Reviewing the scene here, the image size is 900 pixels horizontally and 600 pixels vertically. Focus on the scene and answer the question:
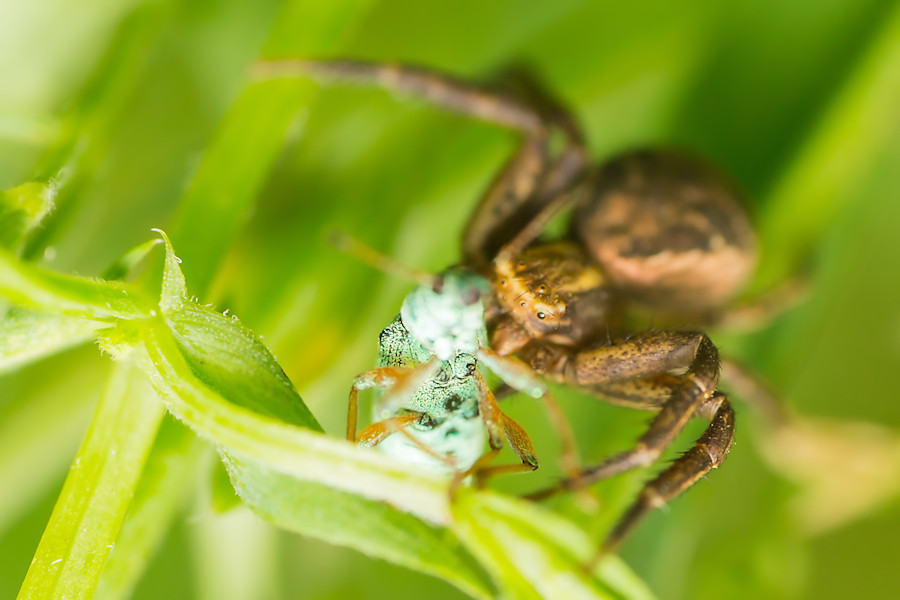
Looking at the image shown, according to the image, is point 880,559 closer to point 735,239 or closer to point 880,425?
point 880,425

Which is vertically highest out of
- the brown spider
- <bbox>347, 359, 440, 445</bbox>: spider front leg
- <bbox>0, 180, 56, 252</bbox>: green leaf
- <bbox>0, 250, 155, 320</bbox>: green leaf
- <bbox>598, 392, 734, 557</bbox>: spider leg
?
<bbox>0, 180, 56, 252</bbox>: green leaf

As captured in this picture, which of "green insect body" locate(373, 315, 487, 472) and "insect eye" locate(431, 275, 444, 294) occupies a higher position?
"insect eye" locate(431, 275, 444, 294)

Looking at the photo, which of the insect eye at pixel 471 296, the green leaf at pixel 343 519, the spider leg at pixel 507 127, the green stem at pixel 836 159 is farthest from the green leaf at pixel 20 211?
the green stem at pixel 836 159

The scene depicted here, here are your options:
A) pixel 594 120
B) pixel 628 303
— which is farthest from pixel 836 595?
pixel 594 120

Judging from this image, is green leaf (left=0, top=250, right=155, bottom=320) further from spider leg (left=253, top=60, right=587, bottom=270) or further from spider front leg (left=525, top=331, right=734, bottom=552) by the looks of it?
spider leg (left=253, top=60, right=587, bottom=270)

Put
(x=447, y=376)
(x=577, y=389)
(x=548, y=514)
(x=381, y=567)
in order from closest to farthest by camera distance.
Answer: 1. (x=548, y=514)
2. (x=447, y=376)
3. (x=577, y=389)
4. (x=381, y=567)

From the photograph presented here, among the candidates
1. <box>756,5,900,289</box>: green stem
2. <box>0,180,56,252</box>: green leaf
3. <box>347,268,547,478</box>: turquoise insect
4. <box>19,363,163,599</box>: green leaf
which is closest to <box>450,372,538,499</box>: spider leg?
<box>347,268,547,478</box>: turquoise insect

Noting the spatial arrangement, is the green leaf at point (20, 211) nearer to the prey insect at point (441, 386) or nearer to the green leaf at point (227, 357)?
the green leaf at point (227, 357)
